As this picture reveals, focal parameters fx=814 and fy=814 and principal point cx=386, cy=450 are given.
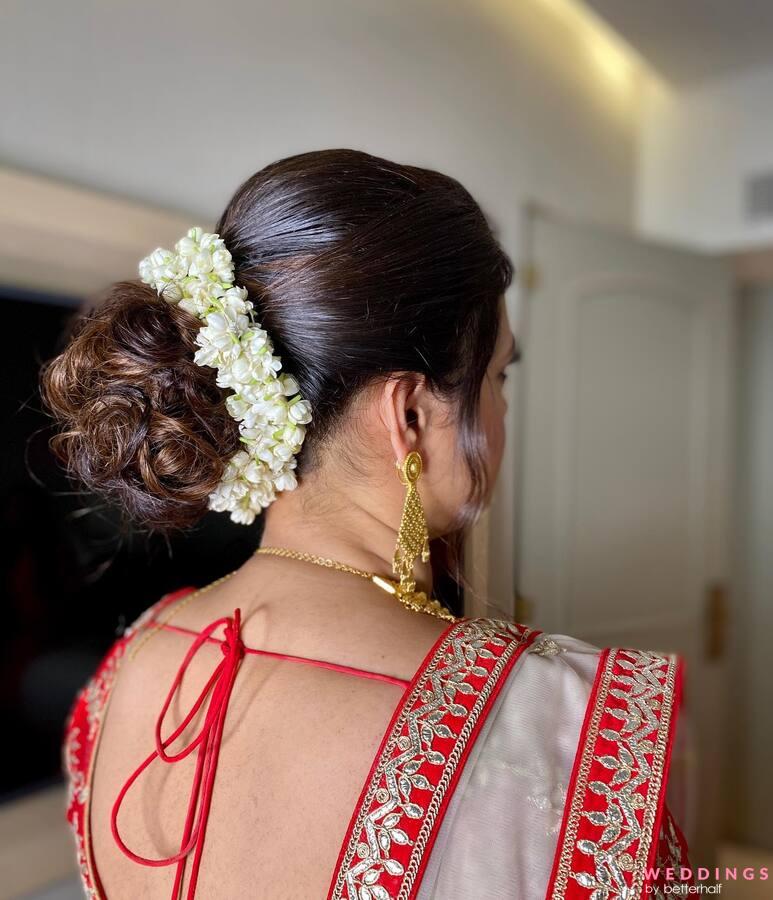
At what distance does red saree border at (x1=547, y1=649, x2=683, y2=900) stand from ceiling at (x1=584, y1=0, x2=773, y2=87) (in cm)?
202

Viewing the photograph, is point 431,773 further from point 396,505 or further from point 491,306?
point 491,306

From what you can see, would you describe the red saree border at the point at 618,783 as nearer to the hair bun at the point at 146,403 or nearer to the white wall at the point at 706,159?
the hair bun at the point at 146,403

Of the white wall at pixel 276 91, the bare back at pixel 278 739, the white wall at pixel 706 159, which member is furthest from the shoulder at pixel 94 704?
the white wall at pixel 706 159

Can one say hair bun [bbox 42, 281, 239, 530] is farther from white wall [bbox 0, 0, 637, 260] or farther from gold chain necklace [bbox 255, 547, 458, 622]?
white wall [bbox 0, 0, 637, 260]

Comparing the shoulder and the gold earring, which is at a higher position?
the gold earring

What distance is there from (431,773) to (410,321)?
1.13ft

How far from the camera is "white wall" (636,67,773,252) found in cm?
263

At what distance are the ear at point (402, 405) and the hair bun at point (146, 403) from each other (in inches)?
5.4

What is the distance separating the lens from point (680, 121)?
2807 millimetres

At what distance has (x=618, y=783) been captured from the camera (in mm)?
565

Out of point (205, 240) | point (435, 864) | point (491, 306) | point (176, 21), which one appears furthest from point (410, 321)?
point (176, 21)

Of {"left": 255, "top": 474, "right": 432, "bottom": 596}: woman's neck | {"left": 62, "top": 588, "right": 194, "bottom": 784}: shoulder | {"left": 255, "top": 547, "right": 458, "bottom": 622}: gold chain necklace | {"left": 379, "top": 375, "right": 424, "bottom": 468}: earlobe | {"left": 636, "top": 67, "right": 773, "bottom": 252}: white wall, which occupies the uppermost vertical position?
{"left": 636, "top": 67, "right": 773, "bottom": 252}: white wall

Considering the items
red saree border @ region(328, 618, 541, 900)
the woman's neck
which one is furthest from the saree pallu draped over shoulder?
the woman's neck

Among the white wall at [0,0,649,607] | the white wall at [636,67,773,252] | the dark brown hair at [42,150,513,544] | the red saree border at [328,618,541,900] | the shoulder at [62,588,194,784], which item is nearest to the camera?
the red saree border at [328,618,541,900]
